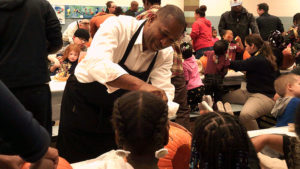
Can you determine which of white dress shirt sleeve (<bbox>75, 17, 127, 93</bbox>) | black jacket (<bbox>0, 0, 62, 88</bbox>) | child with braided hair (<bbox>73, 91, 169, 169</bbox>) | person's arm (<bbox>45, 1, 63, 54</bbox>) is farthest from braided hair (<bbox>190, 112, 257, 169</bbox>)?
person's arm (<bbox>45, 1, 63, 54</bbox>)

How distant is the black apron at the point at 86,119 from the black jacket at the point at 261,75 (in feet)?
8.99

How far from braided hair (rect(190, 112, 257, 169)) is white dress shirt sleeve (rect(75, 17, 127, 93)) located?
1.50 feet

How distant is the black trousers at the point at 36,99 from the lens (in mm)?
2174

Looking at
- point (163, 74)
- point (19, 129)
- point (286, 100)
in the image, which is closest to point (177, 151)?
point (163, 74)

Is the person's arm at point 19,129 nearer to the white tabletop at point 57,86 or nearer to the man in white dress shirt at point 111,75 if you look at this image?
the man in white dress shirt at point 111,75

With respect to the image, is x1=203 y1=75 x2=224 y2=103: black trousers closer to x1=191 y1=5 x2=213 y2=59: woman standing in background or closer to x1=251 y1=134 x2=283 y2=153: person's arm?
x1=191 y1=5 x2=213 y2=59: woman standing in background

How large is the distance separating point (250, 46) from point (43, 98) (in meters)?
3.16

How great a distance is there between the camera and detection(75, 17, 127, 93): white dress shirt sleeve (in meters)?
1.53

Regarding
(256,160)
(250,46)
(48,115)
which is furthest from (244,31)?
(256,160)

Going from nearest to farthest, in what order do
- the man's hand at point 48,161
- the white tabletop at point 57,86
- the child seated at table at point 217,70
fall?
the man's hand at point 48,161, the white tabletop at point 57,86, the child seated at table at point 217,70

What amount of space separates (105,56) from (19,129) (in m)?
0.86

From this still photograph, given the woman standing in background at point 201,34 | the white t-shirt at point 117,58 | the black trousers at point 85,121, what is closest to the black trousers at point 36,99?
the black trousers at point 85,121

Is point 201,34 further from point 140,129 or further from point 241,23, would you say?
point 140,129

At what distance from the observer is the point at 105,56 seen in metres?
1.60
